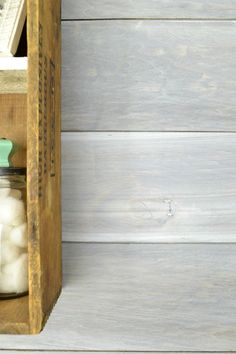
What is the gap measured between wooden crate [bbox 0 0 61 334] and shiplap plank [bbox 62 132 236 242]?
0.18ft

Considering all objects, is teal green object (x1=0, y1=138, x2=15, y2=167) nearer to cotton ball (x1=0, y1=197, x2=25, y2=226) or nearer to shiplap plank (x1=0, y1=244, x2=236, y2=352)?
cotton ball (x1=0, y1=197, x2=25, y2=226)

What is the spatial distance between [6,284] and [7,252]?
51 millimetres

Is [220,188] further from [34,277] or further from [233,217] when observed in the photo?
[34,277]

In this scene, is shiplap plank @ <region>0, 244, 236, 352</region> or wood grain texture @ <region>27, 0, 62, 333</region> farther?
shiplap plank @ <region>0, 244, 236, 352</region>

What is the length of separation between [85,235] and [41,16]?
0.40 m

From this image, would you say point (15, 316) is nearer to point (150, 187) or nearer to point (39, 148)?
point (39, 148)

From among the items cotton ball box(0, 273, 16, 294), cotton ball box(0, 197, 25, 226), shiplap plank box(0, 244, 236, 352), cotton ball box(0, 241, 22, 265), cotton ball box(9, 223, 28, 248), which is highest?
cotton ball box(0, 197, 25, 226)

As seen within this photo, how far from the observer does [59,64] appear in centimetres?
93

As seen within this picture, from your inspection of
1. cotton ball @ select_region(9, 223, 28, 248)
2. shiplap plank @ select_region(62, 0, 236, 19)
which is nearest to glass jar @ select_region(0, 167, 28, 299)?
cotton ball @ select_region(9, 223, 28, 248)

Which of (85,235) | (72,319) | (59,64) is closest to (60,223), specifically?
(85,235)

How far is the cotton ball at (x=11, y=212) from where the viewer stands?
Answer: 2.60 feet

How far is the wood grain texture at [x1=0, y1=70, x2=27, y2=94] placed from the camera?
2.58 ft

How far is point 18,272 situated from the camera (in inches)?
31.4

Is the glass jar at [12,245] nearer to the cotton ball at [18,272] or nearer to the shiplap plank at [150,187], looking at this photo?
the cotton ball at [18,272]
